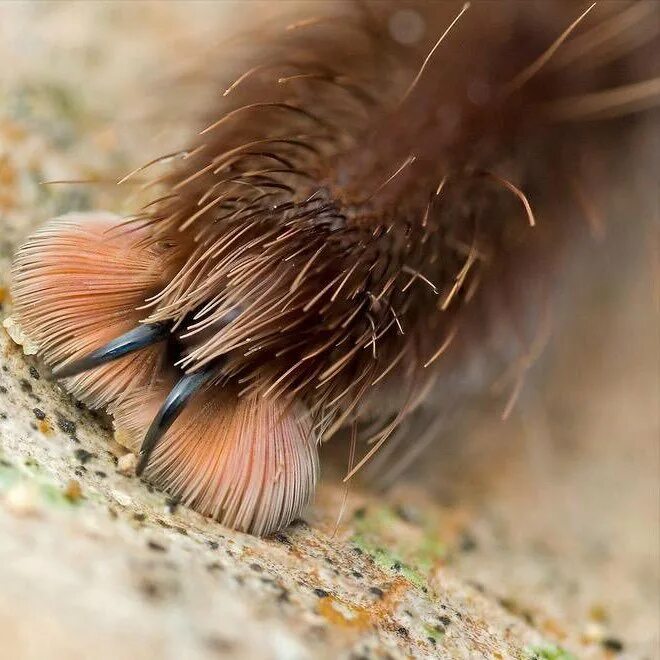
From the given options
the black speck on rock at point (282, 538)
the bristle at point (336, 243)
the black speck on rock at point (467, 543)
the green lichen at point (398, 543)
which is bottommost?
the black speck on rock at point (282, 538)

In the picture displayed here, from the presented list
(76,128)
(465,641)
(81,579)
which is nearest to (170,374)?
(81,579)

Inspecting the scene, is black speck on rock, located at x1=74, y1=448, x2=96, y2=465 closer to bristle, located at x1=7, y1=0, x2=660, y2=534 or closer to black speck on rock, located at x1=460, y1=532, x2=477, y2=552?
bristle, located at x1=7, y1=0, x2=660, y2=534

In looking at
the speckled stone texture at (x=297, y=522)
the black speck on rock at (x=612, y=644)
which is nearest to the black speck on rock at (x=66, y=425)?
the speckled stone texture at (x=297, y=522)

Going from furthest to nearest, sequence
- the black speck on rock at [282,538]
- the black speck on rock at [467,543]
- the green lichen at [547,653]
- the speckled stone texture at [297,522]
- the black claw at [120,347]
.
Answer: the black speck on rock at [467,543] → the green lichen at [547,653] → the black speck on rock at [282,538] → the black claw at [120,347] → the speckled stone texture at [297,522]

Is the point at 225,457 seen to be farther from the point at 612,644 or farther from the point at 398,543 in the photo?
the point at 612,644

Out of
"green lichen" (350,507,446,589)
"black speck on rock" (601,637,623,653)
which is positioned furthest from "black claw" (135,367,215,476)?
"black speck on rock" (601,637,623,653)

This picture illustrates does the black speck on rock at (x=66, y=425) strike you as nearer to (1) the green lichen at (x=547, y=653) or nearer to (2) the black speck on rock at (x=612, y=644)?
(1) the green lichen at (x=547, y=653)

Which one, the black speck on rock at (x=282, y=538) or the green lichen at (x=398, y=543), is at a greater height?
the green lichen at (x=398, y=543)

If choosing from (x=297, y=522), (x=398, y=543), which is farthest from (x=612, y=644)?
(x=297, y=522)
